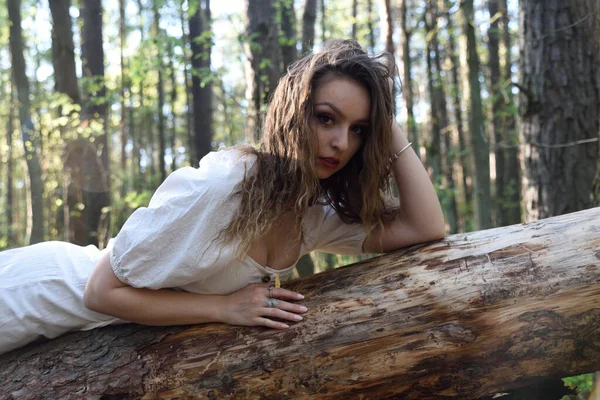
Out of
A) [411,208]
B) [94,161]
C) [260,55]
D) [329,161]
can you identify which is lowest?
[411,208]

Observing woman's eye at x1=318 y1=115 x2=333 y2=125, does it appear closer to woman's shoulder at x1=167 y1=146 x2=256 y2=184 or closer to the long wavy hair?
the long wavy hair

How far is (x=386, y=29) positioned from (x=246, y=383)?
6.14m

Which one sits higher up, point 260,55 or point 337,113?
point 260,55

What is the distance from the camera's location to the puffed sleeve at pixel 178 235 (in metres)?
2.00

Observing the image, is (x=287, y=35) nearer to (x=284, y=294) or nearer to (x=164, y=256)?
(x=284, y=294)

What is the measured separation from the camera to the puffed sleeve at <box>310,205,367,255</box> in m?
2.53

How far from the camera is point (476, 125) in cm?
579

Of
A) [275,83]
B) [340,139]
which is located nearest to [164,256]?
[340,139]

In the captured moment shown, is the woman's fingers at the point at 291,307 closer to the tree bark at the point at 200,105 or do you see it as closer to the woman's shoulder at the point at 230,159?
the woman's shoulder at the point at 230,159

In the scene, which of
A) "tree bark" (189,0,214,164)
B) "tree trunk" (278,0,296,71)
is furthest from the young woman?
"tree bark" (189,0,214,164)

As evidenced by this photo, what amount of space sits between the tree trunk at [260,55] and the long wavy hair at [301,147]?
321 centimetres

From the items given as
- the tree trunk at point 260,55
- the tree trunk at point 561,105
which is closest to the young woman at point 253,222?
the tree trunk at point 561,105

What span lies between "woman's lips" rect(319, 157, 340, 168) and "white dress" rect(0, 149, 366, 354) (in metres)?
0.30

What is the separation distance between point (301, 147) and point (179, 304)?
2.69 feet
